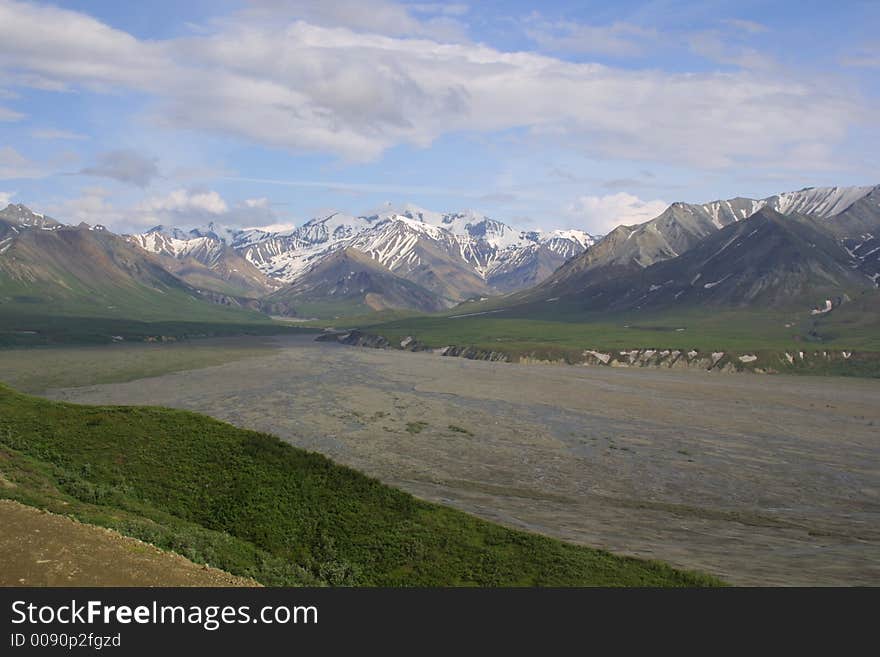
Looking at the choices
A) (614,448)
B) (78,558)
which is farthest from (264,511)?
(614,448)

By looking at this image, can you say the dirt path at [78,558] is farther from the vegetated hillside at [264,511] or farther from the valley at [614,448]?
the valley at [614,448]

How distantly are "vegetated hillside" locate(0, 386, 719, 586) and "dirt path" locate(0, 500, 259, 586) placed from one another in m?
2.42

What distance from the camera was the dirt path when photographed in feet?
69.2

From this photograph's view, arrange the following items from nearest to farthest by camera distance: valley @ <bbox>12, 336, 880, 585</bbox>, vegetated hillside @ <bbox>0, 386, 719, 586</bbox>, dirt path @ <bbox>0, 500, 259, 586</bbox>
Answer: dirt path @ <bbox>0, 500, 259, 586</bbox> → vegetated hillside @ <bbox>0, 386, 719, 586</bbox> → valley @ <bbox>12, 336, 880, 585</bbox>

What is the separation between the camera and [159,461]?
41.9m

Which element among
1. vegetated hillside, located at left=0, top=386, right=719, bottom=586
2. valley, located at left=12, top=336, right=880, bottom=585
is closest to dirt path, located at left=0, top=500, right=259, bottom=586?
vegetated hillside, located at left=0, top=386, right=719, bottom=586

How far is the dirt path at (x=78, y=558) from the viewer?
830 inches

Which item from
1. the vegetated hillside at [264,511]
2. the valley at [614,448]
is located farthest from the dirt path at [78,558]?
the valley at [614,448]

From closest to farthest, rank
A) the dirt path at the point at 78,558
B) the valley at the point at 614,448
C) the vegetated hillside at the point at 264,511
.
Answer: the dirt path at the point at 78,558
the vegetated hillside at the point at 264,511
the valley at the point at 614,448

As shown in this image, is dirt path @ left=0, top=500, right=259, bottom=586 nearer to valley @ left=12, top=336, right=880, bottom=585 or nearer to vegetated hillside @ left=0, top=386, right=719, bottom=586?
vegetated hillside @ left=0, top=386, right=719, bottom=586

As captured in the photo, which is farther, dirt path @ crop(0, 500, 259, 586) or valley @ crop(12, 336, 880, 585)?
valley @ crop(12, 336, 880, 585)

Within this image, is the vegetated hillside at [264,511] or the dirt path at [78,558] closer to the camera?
the dirt path at [78,558]

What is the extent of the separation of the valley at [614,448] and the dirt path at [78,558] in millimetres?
26239
